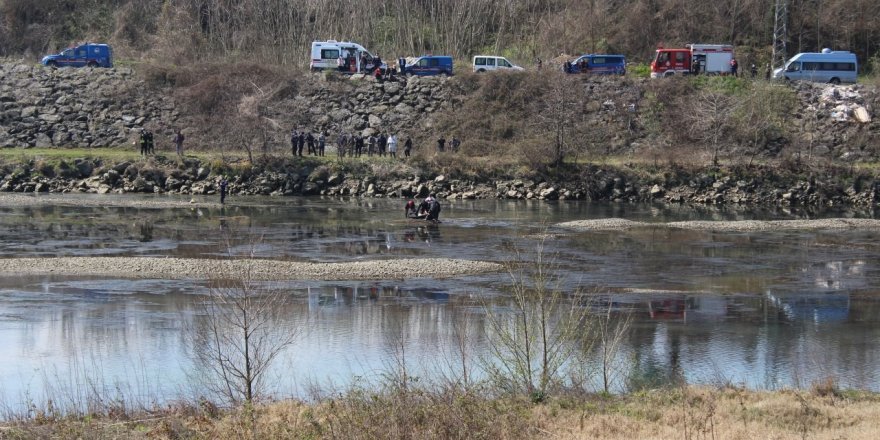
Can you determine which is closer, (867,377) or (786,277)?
(867,377)

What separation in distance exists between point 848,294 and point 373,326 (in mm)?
15722

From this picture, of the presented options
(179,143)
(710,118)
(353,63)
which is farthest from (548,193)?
(179,143)

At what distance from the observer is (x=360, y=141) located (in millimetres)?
62188

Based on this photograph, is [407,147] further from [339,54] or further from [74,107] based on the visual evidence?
[74,107]

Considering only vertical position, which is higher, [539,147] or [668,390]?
[539,147]

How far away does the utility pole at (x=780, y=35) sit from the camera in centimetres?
7231

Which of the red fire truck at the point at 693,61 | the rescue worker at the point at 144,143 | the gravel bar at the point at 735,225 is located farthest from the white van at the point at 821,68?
the rescue worker at the point at 144,143

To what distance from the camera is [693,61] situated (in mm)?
69625

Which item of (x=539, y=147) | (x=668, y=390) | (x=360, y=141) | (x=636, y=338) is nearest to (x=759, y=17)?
(x=539, y=147)

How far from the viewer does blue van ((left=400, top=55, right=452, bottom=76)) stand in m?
70.8

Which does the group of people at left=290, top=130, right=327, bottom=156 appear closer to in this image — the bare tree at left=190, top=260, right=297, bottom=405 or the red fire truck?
the red fire truck

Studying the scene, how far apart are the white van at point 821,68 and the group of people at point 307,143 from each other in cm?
3112

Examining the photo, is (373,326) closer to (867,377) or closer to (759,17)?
(867,377)

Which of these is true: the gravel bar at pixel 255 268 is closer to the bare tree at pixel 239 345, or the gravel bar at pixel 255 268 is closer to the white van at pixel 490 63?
the bare tree at pixel 239 345
